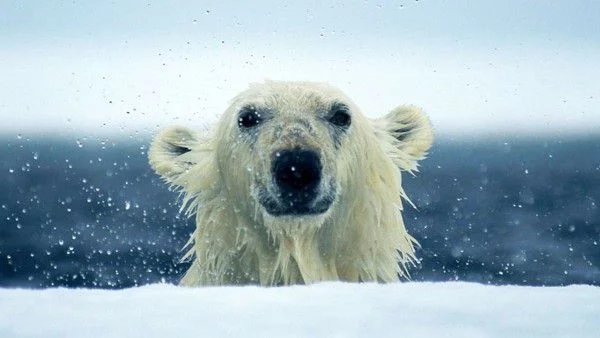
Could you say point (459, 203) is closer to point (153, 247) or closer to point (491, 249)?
point (491, 249)

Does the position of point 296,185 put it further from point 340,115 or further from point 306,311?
point 306,311

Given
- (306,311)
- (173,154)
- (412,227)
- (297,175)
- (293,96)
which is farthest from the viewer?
(412,227)

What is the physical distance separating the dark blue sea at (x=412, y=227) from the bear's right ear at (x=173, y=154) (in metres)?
9.85

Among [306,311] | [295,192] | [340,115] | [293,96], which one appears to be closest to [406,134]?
[340,115]

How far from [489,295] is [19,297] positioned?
4.50 feet

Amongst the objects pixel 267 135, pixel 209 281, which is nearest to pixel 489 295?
pixel 267 135

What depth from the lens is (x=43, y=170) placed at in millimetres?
60188

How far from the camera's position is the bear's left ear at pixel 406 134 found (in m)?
5.66

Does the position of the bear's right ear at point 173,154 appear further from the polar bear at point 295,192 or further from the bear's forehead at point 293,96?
the bear's forehead at point 293,96

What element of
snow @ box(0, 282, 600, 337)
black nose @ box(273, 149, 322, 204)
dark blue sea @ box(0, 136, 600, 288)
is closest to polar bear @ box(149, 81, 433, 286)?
black nose @ box(273, 149, 322, 204)

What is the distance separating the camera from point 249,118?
5016 millimetres

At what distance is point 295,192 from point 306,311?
220 centimetres

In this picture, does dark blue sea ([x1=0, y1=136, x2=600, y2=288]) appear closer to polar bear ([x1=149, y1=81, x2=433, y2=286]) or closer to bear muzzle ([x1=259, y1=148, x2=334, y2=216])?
polar bear ([x1=149, y1=81, x2=433, y2=286])

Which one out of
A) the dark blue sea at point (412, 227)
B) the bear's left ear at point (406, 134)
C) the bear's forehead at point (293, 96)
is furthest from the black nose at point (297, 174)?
the dark blue sea at point (412, 227)
